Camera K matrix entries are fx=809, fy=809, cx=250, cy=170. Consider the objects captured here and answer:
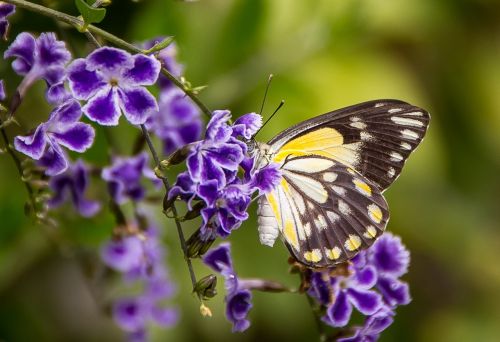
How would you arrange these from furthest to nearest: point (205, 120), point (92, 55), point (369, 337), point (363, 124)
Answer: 1. point (205, 120)
2. point (363, 124)
3. point (369, 337)
4. point (92, 55)

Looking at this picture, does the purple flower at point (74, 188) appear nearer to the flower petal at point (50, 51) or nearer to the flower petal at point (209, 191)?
the flower petal at point (50, 51)

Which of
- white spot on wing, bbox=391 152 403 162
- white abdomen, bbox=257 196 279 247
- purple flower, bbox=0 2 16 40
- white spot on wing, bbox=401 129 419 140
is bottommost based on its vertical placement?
white abdomen, bbox=257 196 279 247

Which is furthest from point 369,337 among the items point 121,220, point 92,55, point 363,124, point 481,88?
point 481,88

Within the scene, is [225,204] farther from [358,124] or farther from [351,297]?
[358,124]

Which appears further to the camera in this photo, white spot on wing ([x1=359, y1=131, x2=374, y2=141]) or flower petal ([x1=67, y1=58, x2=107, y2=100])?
white spot on wing ([x1=359, y1=131, x2=374, y2=141])

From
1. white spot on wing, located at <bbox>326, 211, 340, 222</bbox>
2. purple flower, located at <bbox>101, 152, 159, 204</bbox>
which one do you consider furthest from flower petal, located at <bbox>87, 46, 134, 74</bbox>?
white spot on wing, located at <bbox>326, 211, 340, 222</bbox>

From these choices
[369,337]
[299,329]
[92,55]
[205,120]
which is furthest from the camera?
[299,329]

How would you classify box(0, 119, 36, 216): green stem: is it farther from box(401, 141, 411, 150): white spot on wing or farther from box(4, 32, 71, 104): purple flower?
box(401, 141, 411, 150): white spot on wing

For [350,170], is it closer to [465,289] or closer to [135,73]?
[135,73]
